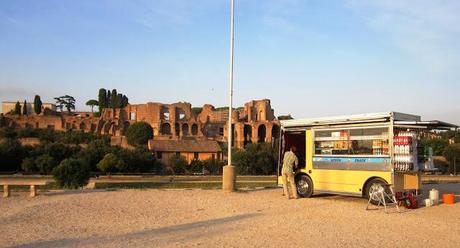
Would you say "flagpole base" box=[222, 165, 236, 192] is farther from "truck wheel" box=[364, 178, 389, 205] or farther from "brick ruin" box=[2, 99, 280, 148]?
"brick ruin" box=[2, 99, 280, 148]

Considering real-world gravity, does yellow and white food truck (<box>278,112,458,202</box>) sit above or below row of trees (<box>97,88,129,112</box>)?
below

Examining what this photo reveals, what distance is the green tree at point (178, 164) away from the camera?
6944cm

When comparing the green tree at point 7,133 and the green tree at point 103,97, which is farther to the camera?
the green tree at point 103,97

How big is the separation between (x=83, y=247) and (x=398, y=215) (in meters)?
8.04

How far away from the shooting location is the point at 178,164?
231 ft

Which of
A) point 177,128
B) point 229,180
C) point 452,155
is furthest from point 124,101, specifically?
point 229,180

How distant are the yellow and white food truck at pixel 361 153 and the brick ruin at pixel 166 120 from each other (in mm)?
94103

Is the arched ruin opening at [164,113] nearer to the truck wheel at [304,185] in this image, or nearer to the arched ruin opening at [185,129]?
the arched ruin opening at [185,129]

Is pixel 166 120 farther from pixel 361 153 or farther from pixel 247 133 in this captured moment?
pixel 361 153

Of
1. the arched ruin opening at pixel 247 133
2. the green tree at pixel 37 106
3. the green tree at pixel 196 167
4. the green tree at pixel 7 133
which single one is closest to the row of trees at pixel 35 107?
the green tree at pixel 37 106

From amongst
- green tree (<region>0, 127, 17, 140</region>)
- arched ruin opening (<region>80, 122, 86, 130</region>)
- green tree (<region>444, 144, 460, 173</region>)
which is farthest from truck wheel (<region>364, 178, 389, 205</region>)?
arched ruin opening (<region>80, 122, 86, 130</region>)

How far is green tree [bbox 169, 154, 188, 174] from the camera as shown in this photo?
6944 cm

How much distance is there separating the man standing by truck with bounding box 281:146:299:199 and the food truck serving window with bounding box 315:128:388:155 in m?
0.81

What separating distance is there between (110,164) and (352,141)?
47.8 metres
